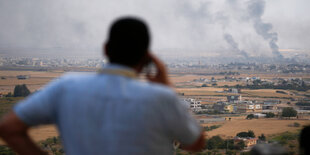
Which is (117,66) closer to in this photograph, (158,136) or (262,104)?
(158,136)

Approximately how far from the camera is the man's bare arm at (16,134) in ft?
3.63

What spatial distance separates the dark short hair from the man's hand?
7 cm

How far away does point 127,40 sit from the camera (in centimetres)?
116

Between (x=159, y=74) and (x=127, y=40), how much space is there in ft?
0.61

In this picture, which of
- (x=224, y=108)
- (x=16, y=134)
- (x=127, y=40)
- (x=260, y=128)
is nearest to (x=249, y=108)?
(x=224, y=108)

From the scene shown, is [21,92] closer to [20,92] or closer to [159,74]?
[20,92]

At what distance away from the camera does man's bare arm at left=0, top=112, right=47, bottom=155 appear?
111 centimetres

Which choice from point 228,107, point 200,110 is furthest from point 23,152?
point 228,107

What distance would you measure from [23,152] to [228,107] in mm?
21327

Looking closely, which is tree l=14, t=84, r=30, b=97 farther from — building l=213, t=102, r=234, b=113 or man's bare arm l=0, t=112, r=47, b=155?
man's bare arm l=0, t=112, r=47, b=155

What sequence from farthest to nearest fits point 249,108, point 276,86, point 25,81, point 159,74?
point 276,86 → point 25,81 → point 249,108 → point 159,74

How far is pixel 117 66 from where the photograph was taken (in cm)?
116

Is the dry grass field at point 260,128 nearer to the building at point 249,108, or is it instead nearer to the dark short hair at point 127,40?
the building at point 249,108

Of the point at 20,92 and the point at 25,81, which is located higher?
the point at 25,81
